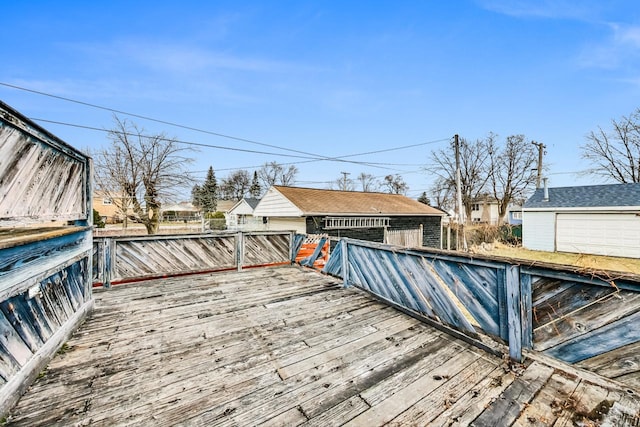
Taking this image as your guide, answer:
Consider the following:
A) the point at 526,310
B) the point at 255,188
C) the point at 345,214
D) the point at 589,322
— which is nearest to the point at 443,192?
the point at 345,214

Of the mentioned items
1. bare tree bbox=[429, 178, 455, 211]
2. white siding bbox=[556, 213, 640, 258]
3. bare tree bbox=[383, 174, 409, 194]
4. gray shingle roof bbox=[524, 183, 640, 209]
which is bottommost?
white siding bbox=[556, 213, 640, 258]

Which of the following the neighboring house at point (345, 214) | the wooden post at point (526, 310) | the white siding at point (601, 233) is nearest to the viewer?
the wooden post at point (526, 310)

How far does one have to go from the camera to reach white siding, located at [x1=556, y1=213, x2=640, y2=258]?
38.5ft

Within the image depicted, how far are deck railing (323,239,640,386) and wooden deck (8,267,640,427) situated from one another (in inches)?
6.8

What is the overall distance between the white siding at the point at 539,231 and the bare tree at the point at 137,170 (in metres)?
22.0

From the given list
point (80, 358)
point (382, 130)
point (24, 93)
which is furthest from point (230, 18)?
point (382, 130)

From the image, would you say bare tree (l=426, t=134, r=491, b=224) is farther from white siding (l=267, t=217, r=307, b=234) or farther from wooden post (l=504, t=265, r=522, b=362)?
wooden post (l=504, t=265, r=522, b=362)

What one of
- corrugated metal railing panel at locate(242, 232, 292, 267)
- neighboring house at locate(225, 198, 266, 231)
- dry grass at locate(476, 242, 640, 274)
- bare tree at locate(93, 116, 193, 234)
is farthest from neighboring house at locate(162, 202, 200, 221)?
dry grass at locate(476, 242, 640, 274)

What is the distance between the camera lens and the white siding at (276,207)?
→ 39.6ft

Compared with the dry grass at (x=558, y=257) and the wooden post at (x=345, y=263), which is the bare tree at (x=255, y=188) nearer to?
the dry grass at (x=558, y=257)

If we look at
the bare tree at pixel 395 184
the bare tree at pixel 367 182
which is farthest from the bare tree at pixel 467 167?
the bare tree at pixel 367 182

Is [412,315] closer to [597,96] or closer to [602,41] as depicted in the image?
[602,41]

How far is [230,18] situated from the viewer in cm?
875

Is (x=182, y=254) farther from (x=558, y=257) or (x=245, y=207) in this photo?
(x=245, y=207)
